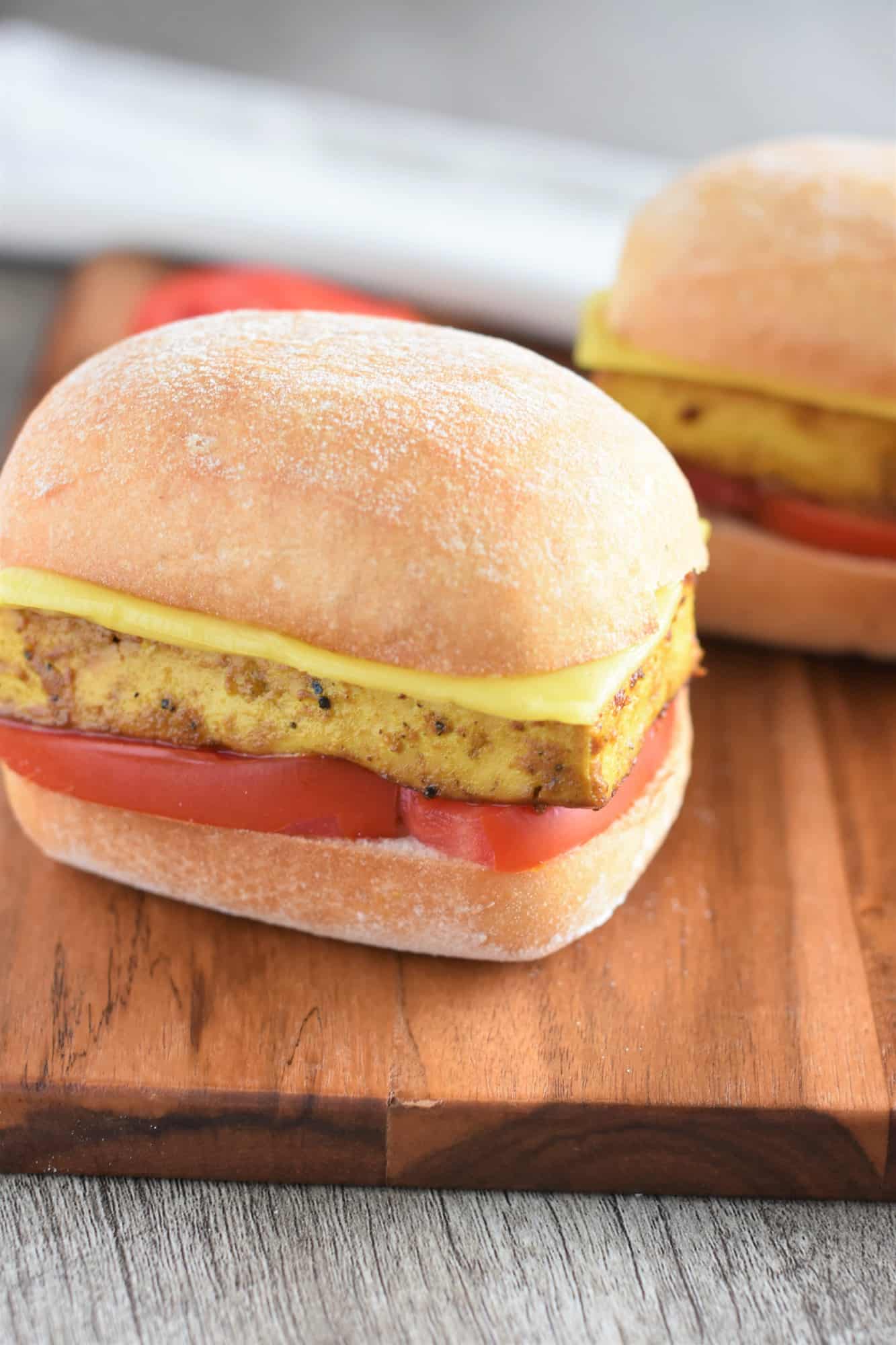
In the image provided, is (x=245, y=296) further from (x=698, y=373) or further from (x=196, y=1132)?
(x=196, y=1132)

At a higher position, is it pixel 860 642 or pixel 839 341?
pixel 839 341

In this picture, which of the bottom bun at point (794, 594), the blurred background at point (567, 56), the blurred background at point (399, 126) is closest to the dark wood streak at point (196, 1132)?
the bottom bun at point (794, 594)

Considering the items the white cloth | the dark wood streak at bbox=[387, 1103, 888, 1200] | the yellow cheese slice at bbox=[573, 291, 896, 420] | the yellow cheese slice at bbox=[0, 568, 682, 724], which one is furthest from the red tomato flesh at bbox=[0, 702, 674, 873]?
the white cloth

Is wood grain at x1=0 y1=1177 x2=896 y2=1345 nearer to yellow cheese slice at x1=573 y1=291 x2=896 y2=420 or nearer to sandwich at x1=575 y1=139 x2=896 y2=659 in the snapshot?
sandwich at x1=575 y1=139 x2=896 y2=659

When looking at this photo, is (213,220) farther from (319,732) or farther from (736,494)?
(319,732)

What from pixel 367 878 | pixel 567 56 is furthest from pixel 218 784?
pixel 567 56

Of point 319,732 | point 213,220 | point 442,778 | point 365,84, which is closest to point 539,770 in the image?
point 442,778
